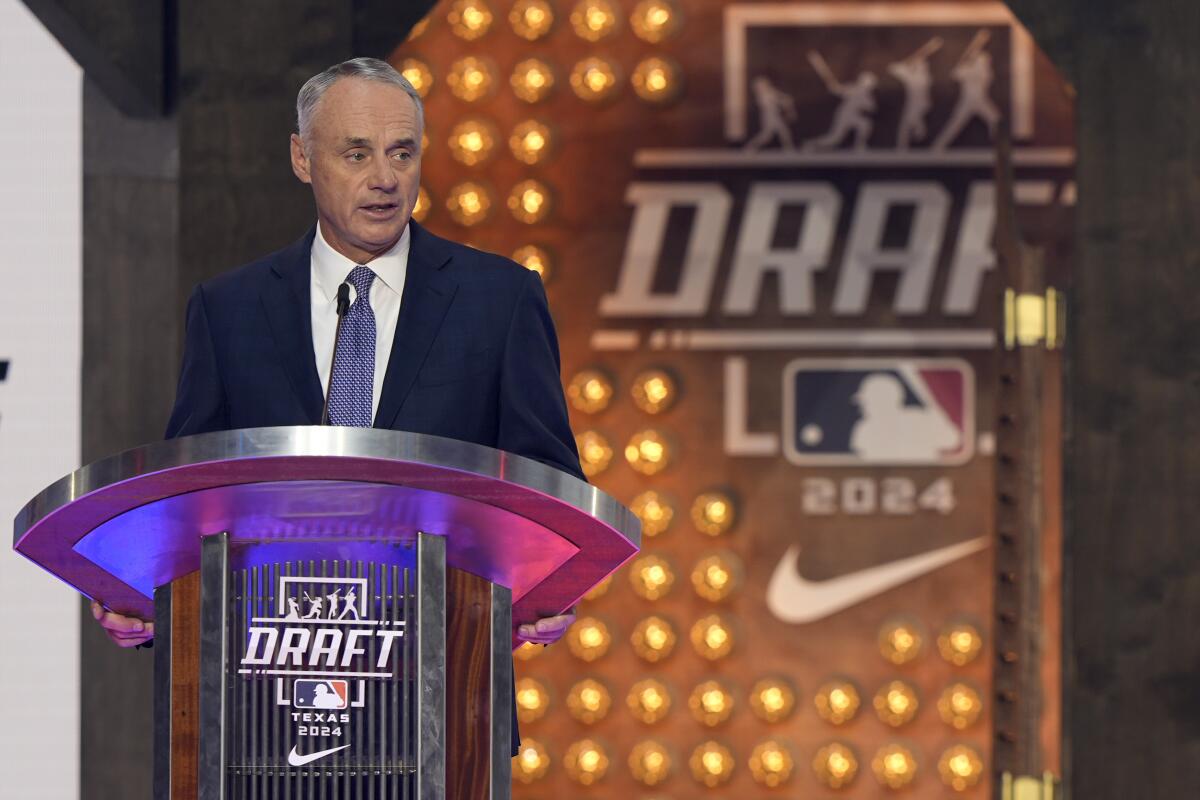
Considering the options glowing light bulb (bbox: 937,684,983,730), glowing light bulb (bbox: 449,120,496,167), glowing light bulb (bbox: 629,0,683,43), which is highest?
glowing light bulb (bbox: 629,0,683,43)

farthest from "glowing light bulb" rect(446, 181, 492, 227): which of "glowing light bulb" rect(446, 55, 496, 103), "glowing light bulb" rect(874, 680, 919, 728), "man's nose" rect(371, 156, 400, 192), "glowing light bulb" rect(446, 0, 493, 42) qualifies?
"man's nose" rect(371, 156, 400, 192)

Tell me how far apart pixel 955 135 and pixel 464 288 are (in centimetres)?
209

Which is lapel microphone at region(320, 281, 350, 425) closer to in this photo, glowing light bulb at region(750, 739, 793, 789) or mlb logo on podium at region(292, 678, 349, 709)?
mlb logo on podium at region(292, 678, 349, 709)

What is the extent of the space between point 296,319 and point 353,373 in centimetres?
10

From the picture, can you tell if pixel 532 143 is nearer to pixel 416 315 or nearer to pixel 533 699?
pixel 533 699

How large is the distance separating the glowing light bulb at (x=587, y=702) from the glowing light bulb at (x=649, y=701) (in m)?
0.05

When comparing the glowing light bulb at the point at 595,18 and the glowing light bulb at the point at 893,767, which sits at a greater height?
the glowing light bulb at the point at 595,18

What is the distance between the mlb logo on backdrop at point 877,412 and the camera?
3.31 m

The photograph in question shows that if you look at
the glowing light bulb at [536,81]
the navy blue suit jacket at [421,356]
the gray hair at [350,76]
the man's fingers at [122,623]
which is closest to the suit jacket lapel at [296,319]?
the navy blue suit jacket at [421,356]

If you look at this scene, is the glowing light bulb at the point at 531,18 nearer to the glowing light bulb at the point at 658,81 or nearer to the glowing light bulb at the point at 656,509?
the glowing light bulb at the point at 658,81

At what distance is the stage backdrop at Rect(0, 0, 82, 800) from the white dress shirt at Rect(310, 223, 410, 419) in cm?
192

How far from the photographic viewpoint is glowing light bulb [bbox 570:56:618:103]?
3.38 metres

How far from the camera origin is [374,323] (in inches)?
55.9

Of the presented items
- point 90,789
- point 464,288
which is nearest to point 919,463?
point 90,789
